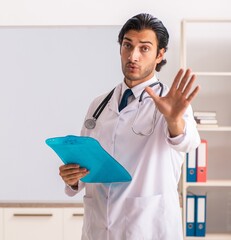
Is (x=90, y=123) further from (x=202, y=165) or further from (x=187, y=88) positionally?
(x=202, y=165)

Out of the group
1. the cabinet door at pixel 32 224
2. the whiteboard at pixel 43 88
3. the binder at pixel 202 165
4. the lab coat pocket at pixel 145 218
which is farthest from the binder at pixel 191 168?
the lab coat pocket at pixel 145 218

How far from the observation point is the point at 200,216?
334 cm

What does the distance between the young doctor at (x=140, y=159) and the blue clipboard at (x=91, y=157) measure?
36mm

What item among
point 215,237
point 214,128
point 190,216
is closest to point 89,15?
point 214,128

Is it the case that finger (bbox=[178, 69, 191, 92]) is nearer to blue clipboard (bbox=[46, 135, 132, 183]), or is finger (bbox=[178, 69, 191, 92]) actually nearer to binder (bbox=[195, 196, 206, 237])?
blue clipboard (bbox=[46, 135, 132, 183])

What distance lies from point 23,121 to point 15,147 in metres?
0.20

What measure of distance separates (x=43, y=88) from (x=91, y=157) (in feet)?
6.80

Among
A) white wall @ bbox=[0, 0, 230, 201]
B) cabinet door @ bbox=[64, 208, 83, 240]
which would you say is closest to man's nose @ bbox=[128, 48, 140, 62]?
white wall @ bbox=[0, 0, 230, 201]

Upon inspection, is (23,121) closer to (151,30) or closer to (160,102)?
(151,30)

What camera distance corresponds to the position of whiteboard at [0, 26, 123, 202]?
3441 millimetres

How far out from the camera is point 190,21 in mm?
3287

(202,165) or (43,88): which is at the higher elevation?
(43,88)

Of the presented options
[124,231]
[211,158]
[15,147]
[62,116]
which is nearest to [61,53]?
[62,116]

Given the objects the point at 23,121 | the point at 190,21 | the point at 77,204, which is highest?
the point at 190,21
